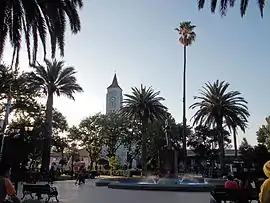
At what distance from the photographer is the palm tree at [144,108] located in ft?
186

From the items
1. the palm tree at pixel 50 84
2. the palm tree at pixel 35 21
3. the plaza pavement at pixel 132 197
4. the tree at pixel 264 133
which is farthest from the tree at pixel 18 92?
the tree at pixel 264 133

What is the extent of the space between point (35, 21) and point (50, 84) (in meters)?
32.9

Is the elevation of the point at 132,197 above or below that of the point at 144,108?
below

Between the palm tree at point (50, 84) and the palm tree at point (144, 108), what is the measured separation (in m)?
11.6

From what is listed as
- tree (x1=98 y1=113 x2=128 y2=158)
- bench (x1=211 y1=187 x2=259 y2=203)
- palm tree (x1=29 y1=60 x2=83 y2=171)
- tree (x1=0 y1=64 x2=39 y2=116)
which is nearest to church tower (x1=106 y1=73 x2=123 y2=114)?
tree (x1=98 y1=113 x2=128 y2=158)

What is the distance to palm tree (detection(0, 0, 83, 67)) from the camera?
42.2ft

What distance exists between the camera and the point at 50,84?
45.8 m

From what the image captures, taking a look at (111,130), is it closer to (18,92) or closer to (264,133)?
(264,133)

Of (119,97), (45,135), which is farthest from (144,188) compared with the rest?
(119,97)

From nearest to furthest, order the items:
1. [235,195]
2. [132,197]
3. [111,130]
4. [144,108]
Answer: [235,195], [132,197], [144,108], [111,130]

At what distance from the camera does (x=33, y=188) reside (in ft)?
59.0

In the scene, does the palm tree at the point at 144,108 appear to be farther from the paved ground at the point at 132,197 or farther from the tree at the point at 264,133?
the paved ground at the point at 132,197

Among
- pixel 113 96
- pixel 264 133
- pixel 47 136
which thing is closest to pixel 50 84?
pixel 47 136

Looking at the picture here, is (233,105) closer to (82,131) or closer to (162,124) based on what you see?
(162,124)
